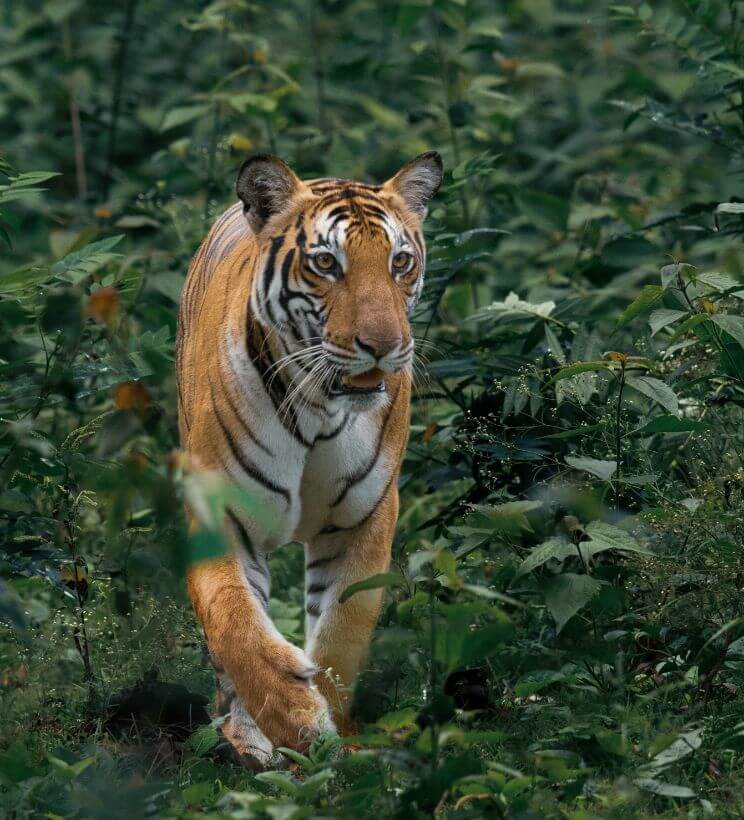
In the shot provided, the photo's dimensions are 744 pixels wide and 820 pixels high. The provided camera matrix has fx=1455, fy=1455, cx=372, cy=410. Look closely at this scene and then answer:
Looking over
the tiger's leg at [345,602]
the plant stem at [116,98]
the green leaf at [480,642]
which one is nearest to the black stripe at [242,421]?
the tiger's leg at [345,602]

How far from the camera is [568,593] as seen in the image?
144 inches

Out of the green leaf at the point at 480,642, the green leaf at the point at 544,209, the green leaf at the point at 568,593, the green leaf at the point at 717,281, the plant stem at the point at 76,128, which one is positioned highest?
the green leaf at the point at 717,281

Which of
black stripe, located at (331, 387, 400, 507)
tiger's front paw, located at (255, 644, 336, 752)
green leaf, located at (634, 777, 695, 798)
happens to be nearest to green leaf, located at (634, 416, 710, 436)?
black stripe, located at (331, 387, 400, 507)

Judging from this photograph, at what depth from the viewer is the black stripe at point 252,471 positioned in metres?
4.01

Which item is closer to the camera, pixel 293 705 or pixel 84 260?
pixel 293 705

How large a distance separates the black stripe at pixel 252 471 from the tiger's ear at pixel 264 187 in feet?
2.08

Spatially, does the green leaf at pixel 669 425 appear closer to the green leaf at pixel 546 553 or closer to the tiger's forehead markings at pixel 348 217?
the green leaf at pixel 546 553

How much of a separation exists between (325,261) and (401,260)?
216 mm

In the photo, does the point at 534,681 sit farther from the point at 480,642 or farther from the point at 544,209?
the point at 544,209

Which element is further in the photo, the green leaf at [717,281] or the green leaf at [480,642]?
the green leaf at [717,281]

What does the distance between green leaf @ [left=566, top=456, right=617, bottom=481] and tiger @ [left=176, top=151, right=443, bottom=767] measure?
0.52 meters

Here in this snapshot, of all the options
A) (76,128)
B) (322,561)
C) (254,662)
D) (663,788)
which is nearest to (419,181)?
(322,561)

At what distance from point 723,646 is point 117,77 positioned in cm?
572

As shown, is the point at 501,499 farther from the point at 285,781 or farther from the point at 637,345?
the point at 285,781
